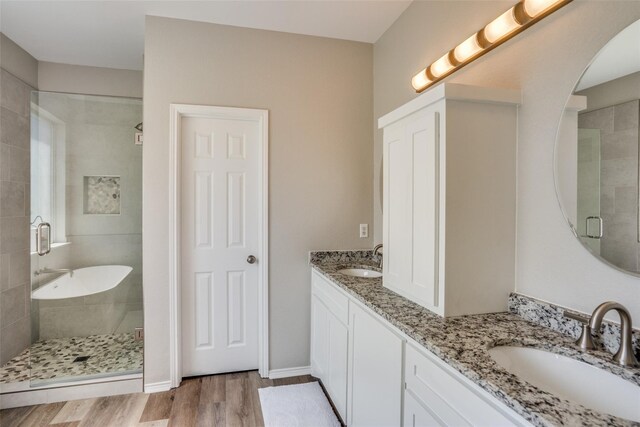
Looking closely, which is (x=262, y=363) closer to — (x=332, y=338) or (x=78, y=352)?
(x=332, y=338)

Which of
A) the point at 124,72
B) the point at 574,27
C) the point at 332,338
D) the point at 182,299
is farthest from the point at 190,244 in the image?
the point at 574,27

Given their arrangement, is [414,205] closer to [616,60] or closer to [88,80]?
[616,60]

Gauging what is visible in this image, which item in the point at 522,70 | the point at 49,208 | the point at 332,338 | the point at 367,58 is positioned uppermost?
the point at 367,58

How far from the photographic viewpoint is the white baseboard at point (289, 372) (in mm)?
2604

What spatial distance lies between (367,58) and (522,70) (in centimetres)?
159

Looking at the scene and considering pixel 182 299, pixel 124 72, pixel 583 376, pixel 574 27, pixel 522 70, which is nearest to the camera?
pixel 583 376

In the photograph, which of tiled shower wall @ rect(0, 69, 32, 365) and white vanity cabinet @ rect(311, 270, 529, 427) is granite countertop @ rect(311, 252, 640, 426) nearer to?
white vanity cabinet @ rect(311, 270, 529, 427)

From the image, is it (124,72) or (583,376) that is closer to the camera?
(583,376)

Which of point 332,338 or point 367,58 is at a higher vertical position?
point 367,58

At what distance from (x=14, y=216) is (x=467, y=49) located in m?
3.36

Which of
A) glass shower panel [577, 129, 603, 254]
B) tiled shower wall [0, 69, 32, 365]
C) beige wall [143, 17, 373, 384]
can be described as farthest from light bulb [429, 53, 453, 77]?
tiled shower wall [0, 69, 32, 365]

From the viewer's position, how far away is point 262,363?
2.60 meters

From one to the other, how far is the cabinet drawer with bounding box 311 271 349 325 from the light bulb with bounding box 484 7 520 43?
145cm

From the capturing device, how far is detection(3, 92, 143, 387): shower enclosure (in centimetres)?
255
